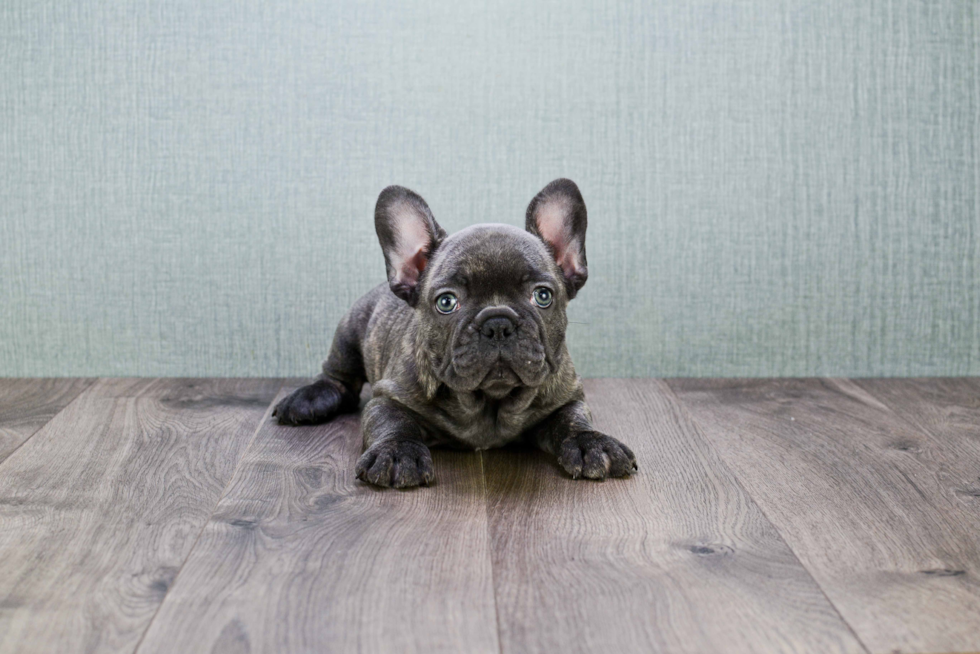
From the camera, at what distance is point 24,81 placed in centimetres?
336

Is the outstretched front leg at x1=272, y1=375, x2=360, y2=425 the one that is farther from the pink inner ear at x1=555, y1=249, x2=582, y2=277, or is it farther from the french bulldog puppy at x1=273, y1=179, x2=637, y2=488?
the pink inner ear at x1=555, y1=249, x2=582, y2=277

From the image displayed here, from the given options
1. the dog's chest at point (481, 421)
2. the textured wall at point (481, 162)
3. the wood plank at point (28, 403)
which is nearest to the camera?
the dog's chest at point (481, 421)

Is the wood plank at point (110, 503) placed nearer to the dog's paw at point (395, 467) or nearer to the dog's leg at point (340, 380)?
the dog's leg at point (340, 380)

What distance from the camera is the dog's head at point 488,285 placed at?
2277mm

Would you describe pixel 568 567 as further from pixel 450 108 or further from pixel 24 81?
pixel 24 81

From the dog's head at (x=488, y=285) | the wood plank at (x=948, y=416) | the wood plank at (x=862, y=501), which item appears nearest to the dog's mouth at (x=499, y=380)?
the dog's head at (x=488, y=285)

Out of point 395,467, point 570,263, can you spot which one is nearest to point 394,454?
point 395,467

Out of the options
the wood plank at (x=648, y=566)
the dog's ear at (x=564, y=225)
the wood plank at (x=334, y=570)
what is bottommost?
the wood plank at (x=648, y=566)

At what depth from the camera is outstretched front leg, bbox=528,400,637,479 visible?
2.34 m

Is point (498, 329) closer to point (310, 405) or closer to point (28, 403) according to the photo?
point (310, 405)

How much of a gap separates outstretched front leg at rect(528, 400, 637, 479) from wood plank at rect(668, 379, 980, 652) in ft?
0.95

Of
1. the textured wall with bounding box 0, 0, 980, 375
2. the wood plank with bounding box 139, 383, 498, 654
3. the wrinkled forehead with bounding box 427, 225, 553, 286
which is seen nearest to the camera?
the wood plank with bounding box 139, 383, 498, 654

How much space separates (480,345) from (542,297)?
8.6 inches

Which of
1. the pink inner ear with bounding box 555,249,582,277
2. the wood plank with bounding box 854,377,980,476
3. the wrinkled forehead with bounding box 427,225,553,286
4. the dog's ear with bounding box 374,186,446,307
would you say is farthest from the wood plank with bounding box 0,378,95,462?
the wood plank with bounding box 854,377,980,476
